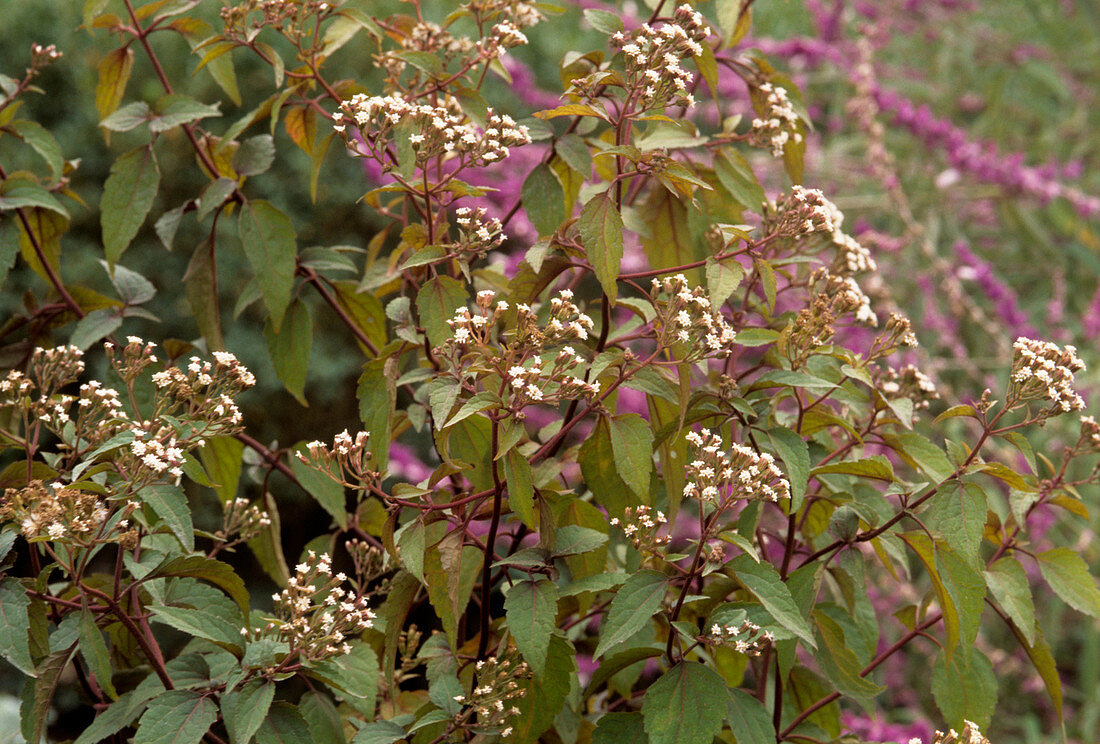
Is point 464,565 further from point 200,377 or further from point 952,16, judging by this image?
point 952,16

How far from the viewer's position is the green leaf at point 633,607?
883 mm

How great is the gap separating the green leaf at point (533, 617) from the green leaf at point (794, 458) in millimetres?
250

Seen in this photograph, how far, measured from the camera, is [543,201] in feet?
3.85

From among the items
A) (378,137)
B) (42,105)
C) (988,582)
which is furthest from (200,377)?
(42,105)

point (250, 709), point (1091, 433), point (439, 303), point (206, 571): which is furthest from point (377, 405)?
point (1091, 433)

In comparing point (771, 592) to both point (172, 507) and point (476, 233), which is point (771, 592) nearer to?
point (476, 233)

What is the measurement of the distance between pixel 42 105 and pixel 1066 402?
4030mm

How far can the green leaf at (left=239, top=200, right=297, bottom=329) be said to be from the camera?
4.04 feet

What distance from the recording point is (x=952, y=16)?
517 centimetres

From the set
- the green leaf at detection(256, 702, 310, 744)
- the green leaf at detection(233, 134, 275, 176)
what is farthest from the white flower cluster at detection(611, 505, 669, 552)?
the green leaf at detection(233, 134, 275, 176)

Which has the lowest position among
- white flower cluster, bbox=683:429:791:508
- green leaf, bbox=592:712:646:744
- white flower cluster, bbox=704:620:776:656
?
green leaf, bbox=592:712:646:744

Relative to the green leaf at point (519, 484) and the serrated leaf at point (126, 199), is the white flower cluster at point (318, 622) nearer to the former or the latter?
the green leaf at point (519, 484)

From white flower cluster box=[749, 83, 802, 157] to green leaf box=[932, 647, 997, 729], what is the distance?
0.64 meters

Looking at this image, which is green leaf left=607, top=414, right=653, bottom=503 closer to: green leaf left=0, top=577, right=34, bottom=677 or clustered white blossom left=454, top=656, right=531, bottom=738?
clustered white blossom left=454, top=656, right=531, bottom=738
